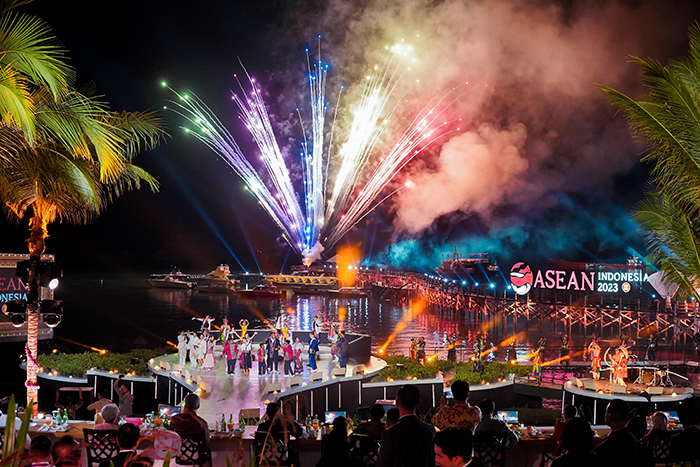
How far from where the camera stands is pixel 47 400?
20250mm

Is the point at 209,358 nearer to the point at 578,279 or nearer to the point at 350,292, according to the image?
the point at 578,279

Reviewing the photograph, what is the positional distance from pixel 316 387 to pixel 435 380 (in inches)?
153

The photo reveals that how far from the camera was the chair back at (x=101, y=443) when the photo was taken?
7.43 meters

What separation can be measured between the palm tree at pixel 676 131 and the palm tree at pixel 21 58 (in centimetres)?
851

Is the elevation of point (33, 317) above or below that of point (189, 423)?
above

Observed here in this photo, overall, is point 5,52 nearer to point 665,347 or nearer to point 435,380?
point 435,380

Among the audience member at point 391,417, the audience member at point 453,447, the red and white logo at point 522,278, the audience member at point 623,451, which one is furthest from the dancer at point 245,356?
the red and white logo at point 522,278

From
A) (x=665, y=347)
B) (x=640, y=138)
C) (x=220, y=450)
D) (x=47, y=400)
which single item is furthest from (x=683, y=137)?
(x=665, y=347)

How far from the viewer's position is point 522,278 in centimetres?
4544

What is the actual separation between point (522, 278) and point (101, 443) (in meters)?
41.6

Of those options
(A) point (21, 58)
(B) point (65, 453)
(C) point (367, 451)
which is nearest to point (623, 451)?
(C) point (367, 451)

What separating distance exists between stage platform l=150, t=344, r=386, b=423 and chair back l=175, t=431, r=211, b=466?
7552 mm

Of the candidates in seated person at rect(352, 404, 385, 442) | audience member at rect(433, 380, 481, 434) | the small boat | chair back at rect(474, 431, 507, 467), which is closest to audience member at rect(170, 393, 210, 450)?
seated person at rect(352, 404, 385, 442)

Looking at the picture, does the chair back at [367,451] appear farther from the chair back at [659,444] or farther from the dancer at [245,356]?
the dancer at [245,356]
